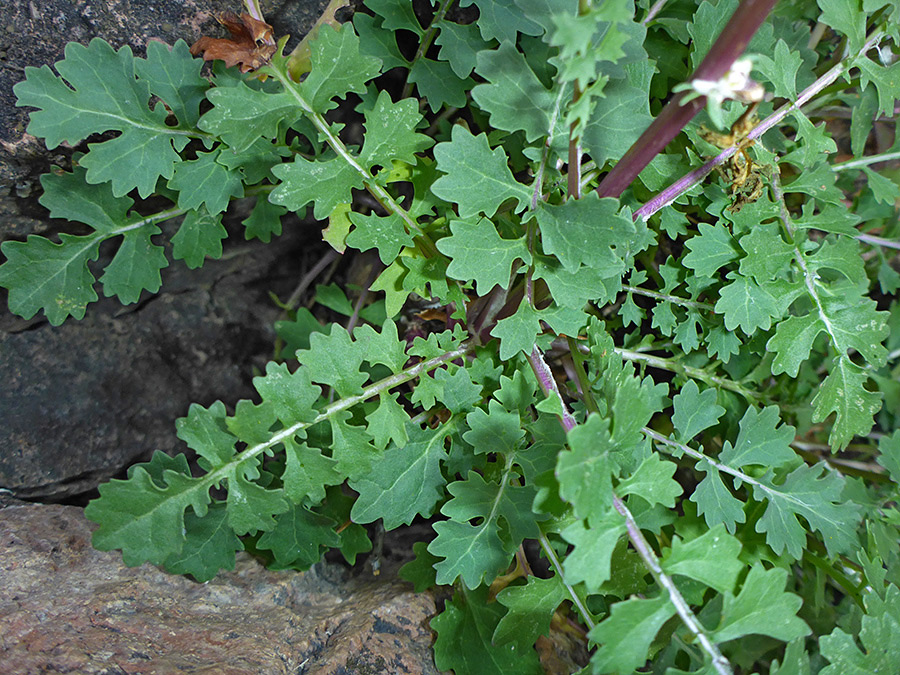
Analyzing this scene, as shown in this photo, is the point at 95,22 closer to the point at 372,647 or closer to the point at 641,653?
the point at 372,647

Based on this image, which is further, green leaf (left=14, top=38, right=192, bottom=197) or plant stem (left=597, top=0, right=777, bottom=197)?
green leaf (left=14, top=38, right=192, bottom=197)

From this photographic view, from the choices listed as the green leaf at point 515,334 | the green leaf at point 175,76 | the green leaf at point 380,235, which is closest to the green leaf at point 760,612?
the green leaf at point 515,334

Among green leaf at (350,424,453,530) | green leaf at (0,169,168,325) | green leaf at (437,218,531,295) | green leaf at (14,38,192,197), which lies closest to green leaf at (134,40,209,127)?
green leaf at (14,38,192,197)

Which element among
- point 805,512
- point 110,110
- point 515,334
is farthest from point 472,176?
point 805,512

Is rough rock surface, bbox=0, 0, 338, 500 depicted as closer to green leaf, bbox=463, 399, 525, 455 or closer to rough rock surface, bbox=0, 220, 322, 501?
rough rock surface, bbox=0, 220, 322, 501

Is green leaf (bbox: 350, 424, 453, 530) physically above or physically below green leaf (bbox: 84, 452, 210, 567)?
above

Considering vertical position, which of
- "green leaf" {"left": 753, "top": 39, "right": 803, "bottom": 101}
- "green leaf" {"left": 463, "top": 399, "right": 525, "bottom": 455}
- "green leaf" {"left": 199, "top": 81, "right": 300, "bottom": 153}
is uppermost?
"green leaf" {"left": 753, "top": 39, "right": 803, "bottom": 101}
